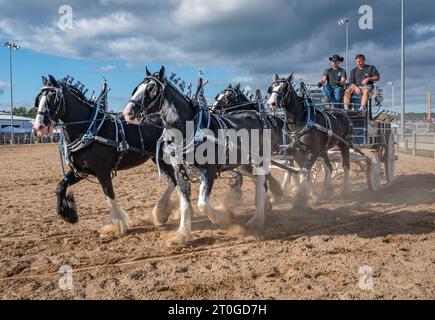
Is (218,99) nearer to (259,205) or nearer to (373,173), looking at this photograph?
(259,205)

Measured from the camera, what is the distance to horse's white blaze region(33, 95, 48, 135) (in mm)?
5565

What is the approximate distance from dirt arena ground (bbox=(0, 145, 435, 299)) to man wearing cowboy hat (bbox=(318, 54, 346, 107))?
9.31 ft

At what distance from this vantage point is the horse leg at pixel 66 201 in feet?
20.3

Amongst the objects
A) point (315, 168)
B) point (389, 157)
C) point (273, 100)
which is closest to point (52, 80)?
point (273, 100)

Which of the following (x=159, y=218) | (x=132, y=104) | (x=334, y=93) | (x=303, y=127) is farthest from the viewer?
(x=334, y=93)

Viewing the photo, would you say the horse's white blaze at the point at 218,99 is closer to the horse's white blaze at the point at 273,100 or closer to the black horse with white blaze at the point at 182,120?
the horse's white blaze at the point at 273,100

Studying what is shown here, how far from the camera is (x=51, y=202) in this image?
8914mm

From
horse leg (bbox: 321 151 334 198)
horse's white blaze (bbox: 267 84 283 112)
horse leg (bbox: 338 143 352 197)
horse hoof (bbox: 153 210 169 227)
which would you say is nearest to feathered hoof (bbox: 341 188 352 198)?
horse leg (bbox: 338 143 352 197)

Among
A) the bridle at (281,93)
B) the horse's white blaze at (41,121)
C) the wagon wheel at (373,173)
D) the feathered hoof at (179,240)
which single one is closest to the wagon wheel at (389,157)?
the wagon wheel at (373,173)

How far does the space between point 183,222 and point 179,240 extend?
0.91 ft

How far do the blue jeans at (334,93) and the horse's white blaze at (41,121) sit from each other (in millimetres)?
6653

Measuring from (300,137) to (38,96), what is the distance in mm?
4583

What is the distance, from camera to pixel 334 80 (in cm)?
973

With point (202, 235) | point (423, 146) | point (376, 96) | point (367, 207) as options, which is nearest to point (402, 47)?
point (423, 146)
